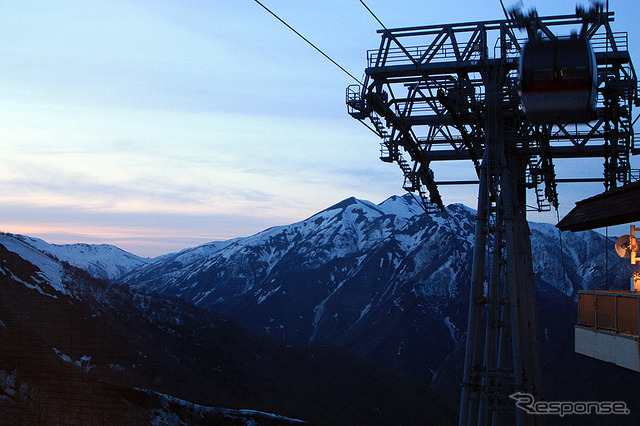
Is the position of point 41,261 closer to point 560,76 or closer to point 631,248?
point 631,248

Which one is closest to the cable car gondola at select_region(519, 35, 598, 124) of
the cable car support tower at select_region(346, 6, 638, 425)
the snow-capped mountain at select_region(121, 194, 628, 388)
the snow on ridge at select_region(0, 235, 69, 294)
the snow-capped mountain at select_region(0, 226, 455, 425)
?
the cable car support tower at select_region(346, 6, 638, 425)

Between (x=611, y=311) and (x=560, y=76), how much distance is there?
17.4ft

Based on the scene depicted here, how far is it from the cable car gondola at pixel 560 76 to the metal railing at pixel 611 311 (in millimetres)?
3896

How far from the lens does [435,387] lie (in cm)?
10075

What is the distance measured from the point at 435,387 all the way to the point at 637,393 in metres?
31.7

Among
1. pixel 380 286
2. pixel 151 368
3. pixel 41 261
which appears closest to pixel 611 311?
pixel 151 368

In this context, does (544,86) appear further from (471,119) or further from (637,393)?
(637,393)

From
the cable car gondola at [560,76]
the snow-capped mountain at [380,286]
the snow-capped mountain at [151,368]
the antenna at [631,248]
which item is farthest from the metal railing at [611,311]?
the snow-capped mountain at [380,286]

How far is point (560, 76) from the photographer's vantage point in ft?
38.2

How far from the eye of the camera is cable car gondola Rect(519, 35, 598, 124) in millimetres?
11594

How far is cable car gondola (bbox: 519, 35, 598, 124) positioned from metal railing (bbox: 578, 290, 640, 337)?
390 cm

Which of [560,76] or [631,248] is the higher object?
[560,76]

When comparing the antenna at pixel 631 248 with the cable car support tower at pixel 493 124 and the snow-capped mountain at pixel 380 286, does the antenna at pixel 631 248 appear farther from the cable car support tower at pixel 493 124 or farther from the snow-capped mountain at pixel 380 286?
the snow-capped mountain at pixel 380 286

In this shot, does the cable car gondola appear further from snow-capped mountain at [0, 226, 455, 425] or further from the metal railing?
snow-capped mountain at [0, 226, 455, 425]
